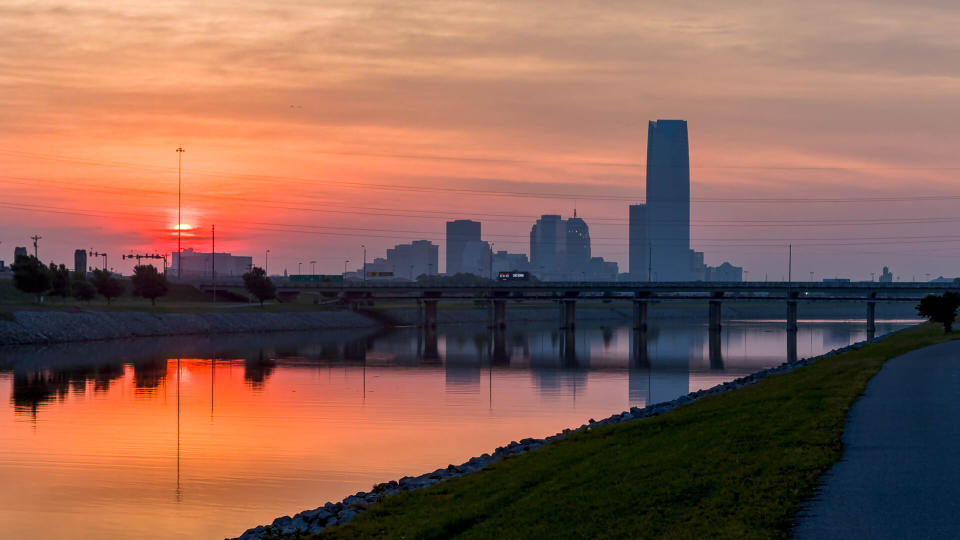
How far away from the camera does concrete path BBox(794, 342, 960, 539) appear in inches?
600

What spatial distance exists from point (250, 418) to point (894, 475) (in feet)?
123

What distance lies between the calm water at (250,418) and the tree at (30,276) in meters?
27.7

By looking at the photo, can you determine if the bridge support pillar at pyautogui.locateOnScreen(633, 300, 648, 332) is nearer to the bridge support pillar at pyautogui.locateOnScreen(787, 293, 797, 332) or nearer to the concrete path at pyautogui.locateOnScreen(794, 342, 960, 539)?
the bridge support pillar at pyautogui.locateOnScreen(787, 293, 797, 332)

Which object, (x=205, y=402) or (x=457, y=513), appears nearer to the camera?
(x=457, y=513)

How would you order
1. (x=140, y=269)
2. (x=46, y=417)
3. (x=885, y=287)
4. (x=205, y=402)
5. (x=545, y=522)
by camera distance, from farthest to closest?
(x=885, y=287), (x=140, y=269), (x=205, y=402), (x=46, y=417), (x=545, y=522)

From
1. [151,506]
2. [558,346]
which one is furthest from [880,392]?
[558,346]

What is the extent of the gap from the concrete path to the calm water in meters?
15.5

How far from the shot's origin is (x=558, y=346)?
433 feet

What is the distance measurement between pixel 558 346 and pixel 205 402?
258ft

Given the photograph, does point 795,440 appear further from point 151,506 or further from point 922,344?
point 922,344

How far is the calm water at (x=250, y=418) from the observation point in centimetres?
2986

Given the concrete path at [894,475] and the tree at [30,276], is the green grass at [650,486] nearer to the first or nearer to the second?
the concrete path at [894,475]

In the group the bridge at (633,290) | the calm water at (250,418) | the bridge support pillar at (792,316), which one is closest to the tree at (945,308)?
the calm water at (250,418)

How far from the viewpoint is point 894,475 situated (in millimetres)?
18781
